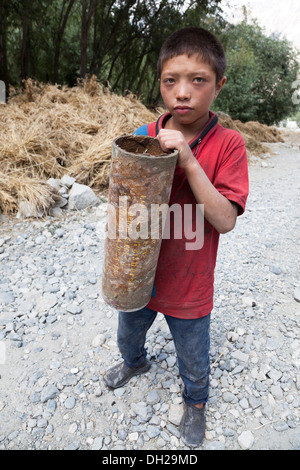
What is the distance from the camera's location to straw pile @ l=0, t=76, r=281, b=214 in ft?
12.7

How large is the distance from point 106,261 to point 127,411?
970 mm

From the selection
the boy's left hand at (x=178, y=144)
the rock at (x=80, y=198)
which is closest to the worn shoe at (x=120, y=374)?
the boy's left hand at (x=178, y=144)

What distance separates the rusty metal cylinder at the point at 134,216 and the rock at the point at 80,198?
2.97m

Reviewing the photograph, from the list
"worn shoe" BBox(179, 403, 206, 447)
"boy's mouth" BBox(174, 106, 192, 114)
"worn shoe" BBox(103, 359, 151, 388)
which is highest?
"boy's mouth" BBox(174, 106, 192, 114)

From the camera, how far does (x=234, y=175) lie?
1056 millimetres

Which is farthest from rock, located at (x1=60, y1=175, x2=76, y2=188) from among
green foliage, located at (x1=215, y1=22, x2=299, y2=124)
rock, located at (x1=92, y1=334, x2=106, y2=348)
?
green foliage, located at (x1=215, y1=22, x2=299, y2=124)

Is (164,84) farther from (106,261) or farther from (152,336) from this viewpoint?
(152,336)

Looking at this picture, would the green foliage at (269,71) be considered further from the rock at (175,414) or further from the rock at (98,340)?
the rock at (175,414)

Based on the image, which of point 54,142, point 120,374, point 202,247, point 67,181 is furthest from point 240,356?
point 54,142

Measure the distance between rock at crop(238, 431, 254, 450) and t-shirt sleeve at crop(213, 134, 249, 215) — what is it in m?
1.19

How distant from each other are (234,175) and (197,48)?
428 mm

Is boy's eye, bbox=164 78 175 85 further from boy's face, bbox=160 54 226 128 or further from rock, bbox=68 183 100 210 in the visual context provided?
rock, bbox=68 183 100 210

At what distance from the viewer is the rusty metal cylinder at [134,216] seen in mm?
960

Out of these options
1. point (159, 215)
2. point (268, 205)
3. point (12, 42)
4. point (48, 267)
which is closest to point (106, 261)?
point (159, 215)
